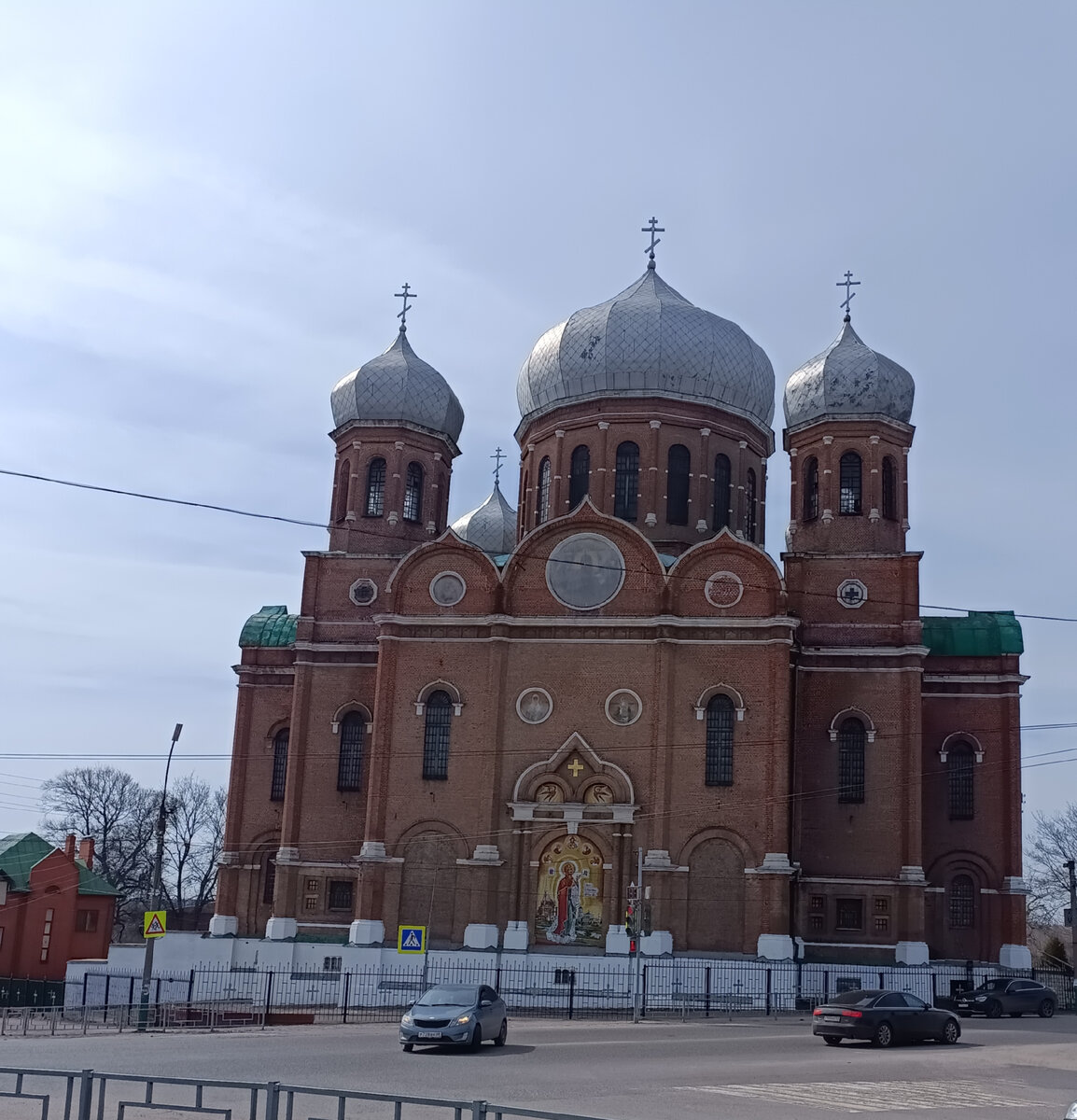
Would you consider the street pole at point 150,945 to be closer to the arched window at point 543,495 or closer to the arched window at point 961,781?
the arched window at point 543,495

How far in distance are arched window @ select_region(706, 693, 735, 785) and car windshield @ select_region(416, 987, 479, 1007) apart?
17003mm

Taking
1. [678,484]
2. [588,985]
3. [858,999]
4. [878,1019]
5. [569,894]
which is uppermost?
[678,484]

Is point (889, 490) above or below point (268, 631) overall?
above

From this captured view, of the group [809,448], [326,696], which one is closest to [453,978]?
[326,696]

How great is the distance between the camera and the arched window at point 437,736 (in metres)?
40.0

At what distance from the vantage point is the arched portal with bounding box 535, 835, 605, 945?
125 ft

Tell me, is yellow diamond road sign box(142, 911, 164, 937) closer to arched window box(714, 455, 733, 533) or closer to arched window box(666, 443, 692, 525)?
arched window box(666, 443, 692, 525)

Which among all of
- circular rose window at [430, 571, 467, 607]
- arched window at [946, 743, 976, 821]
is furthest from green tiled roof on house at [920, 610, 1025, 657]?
circular rose window at [430, 571, 467, 607]

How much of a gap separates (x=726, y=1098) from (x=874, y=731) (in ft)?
80.6

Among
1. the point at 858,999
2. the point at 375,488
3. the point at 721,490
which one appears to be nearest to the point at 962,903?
the point at 721,490

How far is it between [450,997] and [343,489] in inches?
1031

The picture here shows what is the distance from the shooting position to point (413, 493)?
4622 centimetres

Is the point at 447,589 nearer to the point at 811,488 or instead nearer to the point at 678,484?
the point at 678,484

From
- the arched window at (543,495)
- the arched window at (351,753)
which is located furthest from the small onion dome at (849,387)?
the arched window at (351,753)
